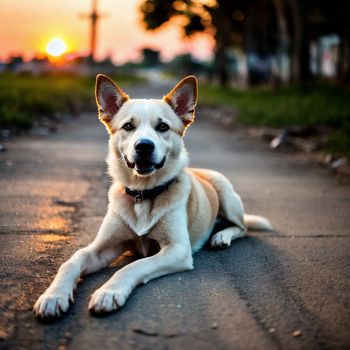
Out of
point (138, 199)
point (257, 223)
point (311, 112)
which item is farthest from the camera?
point (311, 112)

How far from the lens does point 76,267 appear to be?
3088 mm

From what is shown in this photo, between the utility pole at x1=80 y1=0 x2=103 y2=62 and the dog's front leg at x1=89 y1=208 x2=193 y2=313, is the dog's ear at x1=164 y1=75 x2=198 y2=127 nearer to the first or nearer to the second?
the dog's front leg at x1=89 y1=208 x2=193 y2=313

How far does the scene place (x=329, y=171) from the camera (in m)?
7.52

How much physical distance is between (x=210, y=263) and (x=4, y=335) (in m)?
1.72

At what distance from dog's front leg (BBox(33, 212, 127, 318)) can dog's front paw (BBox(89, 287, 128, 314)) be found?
16 cm

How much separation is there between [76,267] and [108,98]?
1.64 meters

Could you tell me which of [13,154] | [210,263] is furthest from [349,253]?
[13,154]

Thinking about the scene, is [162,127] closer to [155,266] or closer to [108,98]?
[108,98]

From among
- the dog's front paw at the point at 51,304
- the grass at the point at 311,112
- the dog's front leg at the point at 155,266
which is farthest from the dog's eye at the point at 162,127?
the grass at the point at 311,112

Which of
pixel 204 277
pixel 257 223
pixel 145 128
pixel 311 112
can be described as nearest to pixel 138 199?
pixel 145 128

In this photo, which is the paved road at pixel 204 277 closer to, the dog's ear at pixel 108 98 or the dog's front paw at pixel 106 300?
the dog's front paw at pixel 106 300

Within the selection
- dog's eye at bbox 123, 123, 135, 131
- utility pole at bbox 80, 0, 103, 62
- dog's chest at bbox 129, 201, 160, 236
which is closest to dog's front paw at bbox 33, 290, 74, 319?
dog's chest at bbox 129, 201, 160, 236

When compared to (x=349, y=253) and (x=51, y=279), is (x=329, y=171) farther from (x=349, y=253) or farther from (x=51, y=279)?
(x=51, y=279)

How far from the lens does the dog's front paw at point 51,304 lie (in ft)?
8.53
